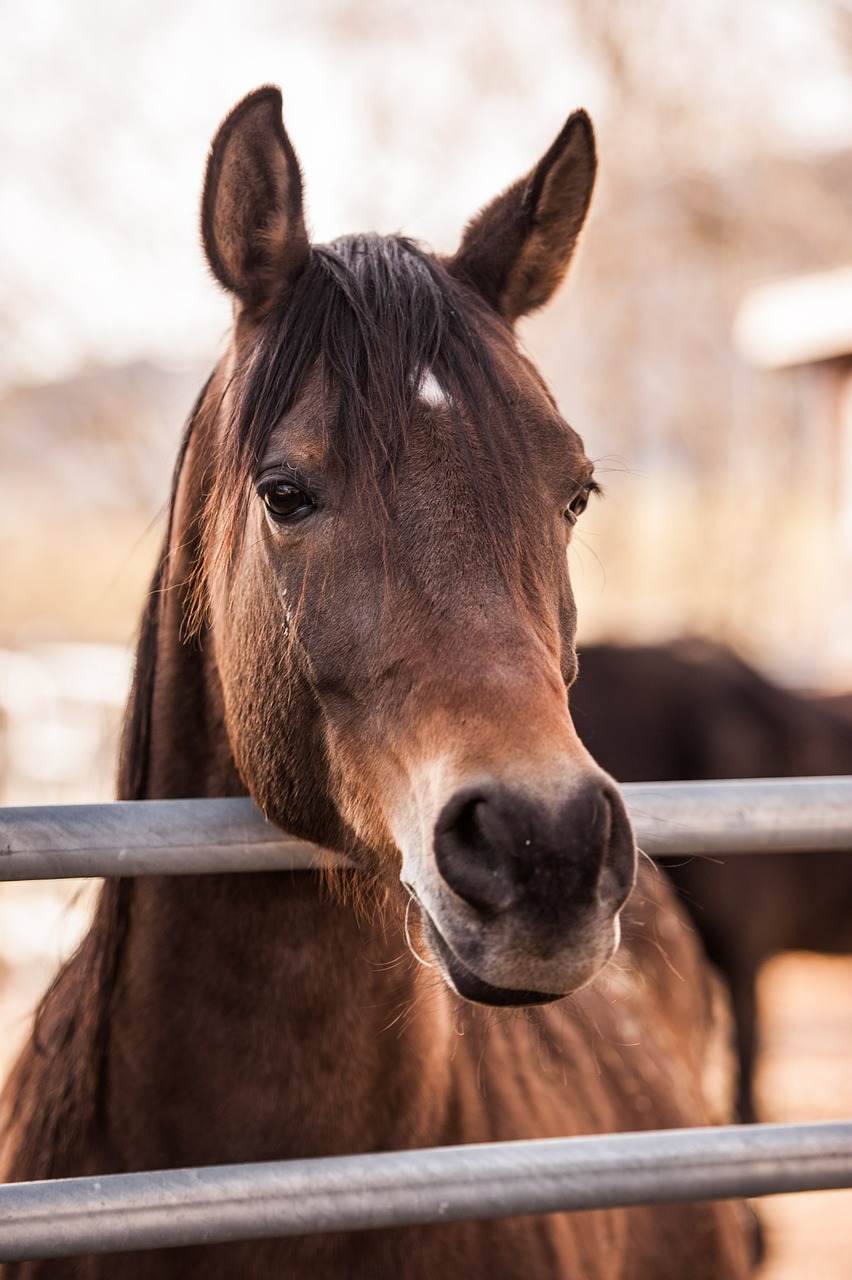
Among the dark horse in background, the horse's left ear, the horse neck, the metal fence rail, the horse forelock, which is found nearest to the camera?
the metal fence rail

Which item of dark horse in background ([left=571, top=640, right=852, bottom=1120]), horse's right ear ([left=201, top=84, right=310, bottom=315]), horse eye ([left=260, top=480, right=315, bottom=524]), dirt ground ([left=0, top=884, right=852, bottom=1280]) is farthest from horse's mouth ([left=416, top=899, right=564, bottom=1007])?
dark horse in background ([left=571, top=640, right=852, bottom=1120])

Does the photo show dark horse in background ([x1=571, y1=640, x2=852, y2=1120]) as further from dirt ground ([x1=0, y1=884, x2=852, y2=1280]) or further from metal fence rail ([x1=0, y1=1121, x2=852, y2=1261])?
metal fence rail ([x1=0, y1=1121, x2=852, y2=1261])

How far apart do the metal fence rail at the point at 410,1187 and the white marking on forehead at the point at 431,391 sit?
3.63 feet

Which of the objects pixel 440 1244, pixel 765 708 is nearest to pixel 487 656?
pixel 440 1244

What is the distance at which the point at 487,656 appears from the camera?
4.69 ft

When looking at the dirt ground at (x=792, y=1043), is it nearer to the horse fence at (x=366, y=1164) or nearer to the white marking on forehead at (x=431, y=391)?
the horse fence at (x=366, y=1164)

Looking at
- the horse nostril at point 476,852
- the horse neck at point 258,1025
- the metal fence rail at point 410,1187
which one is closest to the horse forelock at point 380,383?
the horse nostril at point 476,852

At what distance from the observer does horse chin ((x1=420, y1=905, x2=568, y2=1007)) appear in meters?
1.32

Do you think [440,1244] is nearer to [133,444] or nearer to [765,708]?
[765,708]

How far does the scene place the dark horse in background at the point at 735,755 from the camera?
5973 mm

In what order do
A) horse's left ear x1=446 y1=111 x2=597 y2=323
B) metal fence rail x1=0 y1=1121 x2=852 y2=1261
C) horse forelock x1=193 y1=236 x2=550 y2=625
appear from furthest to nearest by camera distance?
horse's left ear x1=446 y1=111 x2=597 y2=323 → horse forelock x1=193 y1=236 x2=550 y2=625 → metal fence rail x1=0 y1=1121 x2=852 y2=1261

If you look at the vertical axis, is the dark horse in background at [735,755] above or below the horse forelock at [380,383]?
below

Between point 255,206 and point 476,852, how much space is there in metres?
1.22

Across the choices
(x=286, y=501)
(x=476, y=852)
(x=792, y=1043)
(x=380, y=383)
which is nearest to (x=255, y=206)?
(x=380, y=383)
